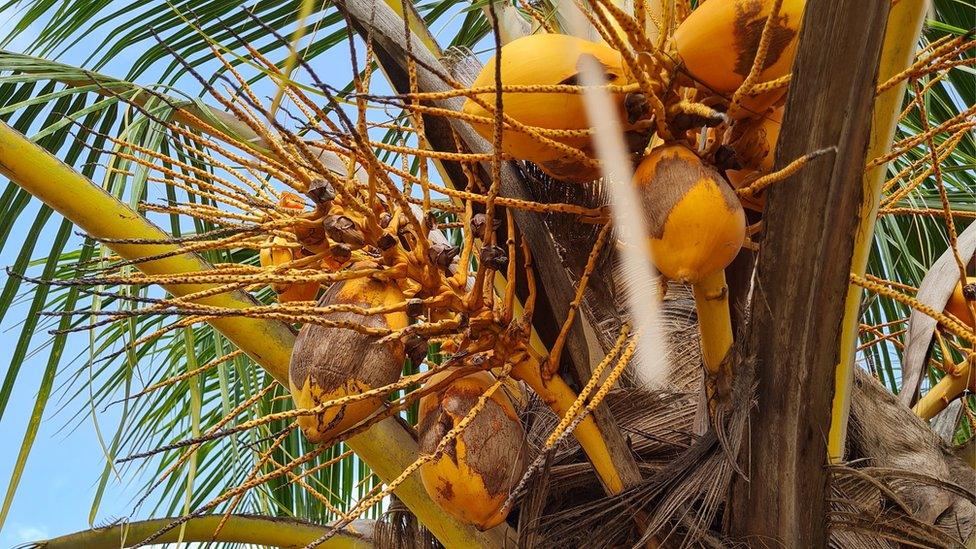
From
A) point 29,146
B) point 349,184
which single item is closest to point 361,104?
point 349,184

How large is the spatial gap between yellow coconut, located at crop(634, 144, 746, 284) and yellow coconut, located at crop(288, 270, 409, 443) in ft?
0.80

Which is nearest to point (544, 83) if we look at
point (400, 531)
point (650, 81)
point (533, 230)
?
point (650, 81)

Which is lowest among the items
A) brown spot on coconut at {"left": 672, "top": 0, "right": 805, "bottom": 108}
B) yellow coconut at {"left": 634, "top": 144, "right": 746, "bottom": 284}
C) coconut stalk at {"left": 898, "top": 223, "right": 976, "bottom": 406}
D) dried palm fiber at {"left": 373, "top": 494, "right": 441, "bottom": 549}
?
coconut stalk at {"left": 898, "top": 223, "right": 976, "bottom": 406}

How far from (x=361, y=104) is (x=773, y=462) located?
1.70 ft

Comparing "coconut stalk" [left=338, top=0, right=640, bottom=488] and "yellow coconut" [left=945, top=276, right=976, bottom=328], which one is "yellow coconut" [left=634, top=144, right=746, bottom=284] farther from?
"yellow coconut" [left=945, top=276, right=976, bottom=328]

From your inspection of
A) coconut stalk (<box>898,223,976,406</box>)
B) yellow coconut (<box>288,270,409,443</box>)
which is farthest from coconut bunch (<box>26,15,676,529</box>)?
coconut stalk (<box>898,223,976,406</box>)

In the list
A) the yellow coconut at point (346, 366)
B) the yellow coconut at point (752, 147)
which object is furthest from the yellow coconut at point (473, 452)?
the yellow coconut at point (752, 147)

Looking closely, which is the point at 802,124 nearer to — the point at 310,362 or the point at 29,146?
the point at 310,362

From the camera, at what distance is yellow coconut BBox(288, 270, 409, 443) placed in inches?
33.2

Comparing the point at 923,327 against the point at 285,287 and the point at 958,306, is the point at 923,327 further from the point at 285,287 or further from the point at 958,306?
the point at 285,287

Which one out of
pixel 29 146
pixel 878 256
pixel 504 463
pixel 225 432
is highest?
pixel 29 146

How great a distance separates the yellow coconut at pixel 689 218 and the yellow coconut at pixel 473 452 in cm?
27

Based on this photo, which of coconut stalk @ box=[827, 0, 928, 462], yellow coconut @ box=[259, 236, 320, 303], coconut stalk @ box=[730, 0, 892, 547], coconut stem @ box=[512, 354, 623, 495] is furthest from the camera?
yellow coconut @ box=[259, 236, 320, 303]

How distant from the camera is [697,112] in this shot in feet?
2.63
